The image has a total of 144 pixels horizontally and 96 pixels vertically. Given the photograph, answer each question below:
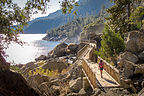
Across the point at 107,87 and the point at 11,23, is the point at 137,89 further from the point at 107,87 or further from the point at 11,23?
the point at 11,23

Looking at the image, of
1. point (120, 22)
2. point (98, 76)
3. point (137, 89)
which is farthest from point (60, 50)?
point (137, 89)

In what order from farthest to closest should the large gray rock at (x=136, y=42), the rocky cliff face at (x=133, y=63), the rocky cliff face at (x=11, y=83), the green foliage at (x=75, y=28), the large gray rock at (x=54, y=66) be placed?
the green foliage at (x=75, y=28) → the large gray rock at (x=54, y=66) → the large gray rock at (x=136, y=42) → the rocky cliff face at (x=133, y=63) → the rocky cliff face at (x=11, y=83)

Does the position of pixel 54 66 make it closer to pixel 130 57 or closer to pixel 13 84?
pixel 130 57

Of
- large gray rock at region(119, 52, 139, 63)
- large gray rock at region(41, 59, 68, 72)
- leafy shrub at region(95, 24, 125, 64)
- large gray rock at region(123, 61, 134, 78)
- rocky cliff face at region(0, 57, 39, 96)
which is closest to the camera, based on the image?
rocky cliff face at region(0, 57, 39, 96)

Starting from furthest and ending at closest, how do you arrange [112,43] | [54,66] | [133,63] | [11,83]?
1. [54,66]
2. [112,43]
3. [133,63]
4. [11,83]

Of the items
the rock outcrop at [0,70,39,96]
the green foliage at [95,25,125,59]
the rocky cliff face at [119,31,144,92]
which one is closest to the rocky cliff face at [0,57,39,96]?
the rock outcrop at [0,70,39,96]

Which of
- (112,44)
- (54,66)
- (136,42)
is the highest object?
(136,42)

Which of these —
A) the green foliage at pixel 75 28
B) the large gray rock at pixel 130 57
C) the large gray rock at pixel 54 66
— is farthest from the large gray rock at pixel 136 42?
the green foliage at pixel 75 28

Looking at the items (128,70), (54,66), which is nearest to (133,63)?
(128,70)

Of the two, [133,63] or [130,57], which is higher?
[130,57]

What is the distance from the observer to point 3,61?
4.63 m

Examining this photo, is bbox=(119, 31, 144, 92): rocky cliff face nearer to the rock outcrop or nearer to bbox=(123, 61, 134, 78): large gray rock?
bbox=(123, 61, 134, 78): large gray rock

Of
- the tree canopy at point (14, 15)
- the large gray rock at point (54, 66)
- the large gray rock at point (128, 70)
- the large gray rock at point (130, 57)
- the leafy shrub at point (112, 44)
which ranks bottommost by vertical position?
the large gray rock at point (54, 66)

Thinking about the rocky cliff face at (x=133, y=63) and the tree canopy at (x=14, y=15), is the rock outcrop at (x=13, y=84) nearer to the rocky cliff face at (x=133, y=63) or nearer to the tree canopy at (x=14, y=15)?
the tree canopy at (x=14, y=15)
